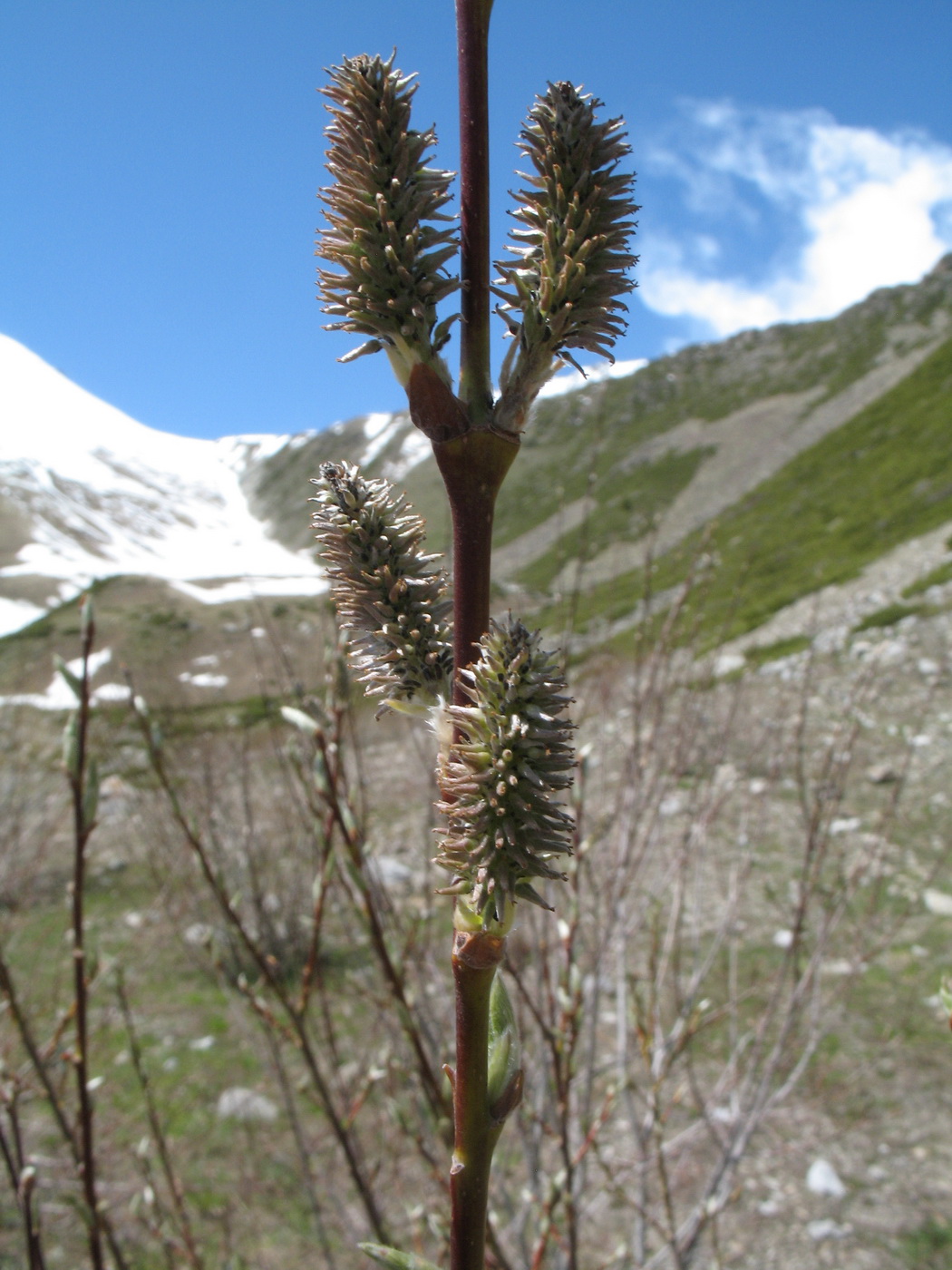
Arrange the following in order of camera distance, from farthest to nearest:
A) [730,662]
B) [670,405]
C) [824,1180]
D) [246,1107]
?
[670,405] → [730,662] → [246,1107] → [824,1180]

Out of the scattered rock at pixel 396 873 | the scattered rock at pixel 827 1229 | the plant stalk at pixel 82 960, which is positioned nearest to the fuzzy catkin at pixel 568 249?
the plant stalk at pixel 82 960

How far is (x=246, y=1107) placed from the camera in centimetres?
559

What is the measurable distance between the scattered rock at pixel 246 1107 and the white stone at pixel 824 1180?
343 centimetres

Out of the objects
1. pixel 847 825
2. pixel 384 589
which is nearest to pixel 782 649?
pixel 847 825

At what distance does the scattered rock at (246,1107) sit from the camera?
555 cm

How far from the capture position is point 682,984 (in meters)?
6.12

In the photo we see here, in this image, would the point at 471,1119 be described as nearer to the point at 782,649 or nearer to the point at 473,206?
the point at 473,206

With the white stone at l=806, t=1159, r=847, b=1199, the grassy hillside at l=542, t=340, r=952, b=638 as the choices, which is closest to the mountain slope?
the grassy hillside at l=542, t=340, r=952, b=638

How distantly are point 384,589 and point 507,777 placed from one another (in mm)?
227

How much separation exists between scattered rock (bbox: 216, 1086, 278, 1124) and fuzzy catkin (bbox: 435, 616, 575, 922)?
5.89 metres

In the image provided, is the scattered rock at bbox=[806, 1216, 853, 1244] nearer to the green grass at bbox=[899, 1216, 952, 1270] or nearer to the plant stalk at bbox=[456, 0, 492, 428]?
the green grass at bbox=[899, 1216, 952, 1270]

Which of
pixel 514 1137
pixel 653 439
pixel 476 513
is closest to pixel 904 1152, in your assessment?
pixel 514 1137

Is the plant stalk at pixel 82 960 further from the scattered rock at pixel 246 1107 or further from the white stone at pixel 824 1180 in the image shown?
the scattered rock at pixel 246 1107

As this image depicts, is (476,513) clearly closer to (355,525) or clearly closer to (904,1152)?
(355,525)
